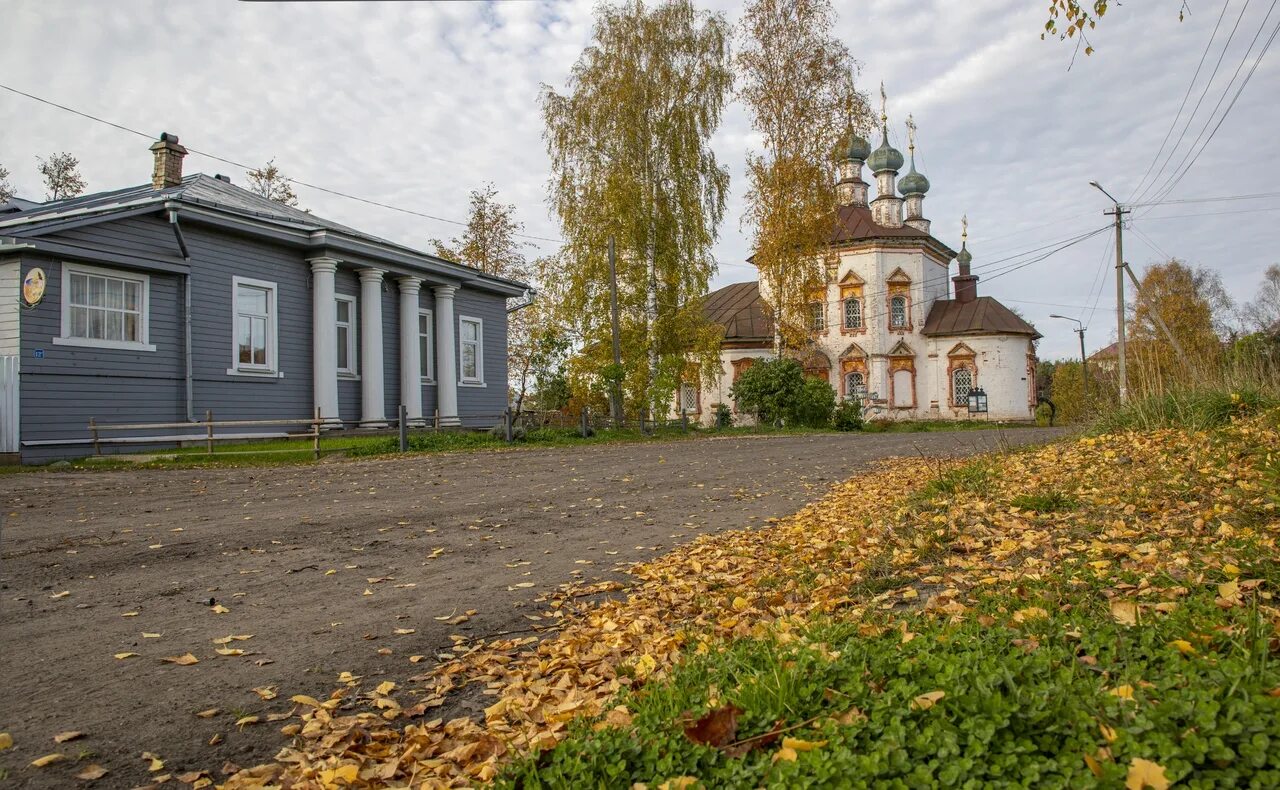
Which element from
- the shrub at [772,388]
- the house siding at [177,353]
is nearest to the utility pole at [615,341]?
the house siding at [177,353]

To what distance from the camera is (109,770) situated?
276 centimetres

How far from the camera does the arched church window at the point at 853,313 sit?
145 ft

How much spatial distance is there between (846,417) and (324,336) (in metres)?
22.0

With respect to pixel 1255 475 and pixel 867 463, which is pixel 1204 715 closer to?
pixel 1255 475

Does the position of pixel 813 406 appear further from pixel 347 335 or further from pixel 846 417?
pixel 347 335

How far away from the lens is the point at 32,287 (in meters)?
13.5

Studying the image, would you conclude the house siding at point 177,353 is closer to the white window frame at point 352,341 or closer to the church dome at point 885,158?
the white window frame at point 352,341

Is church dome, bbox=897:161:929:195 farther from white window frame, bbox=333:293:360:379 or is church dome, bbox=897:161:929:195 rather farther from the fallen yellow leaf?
the fallen yellow leaf

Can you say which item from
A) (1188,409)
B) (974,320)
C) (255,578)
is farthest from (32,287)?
(974,320)

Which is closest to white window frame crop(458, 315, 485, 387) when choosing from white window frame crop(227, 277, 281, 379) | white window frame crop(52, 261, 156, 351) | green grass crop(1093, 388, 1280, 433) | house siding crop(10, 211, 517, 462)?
house siding crop(10, 211, 517, 462)

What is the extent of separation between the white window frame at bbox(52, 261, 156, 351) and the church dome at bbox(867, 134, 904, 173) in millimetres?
42035

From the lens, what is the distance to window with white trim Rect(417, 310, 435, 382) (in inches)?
864

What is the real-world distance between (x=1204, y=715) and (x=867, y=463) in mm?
12188

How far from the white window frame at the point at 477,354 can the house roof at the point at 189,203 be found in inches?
65.7
